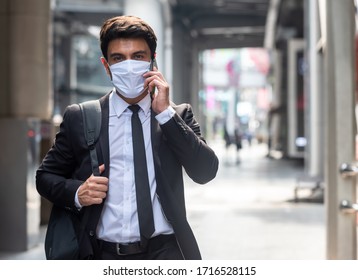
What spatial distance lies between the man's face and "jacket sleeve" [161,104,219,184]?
18cm

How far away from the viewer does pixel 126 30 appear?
6.26 feet

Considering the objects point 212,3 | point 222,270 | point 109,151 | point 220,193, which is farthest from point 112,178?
point 212,3

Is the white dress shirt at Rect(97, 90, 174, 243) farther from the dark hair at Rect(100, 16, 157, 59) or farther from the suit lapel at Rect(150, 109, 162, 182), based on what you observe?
the dark hair at Rect(100, 16, 157, 59)

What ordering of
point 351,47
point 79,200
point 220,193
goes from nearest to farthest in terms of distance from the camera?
point 79,200
point 351,47
point 220,193

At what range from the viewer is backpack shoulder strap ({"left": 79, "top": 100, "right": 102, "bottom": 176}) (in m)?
1.91

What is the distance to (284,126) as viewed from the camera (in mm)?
27125

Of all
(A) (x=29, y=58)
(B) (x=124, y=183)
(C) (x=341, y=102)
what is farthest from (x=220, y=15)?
(B) (x=124, y=183)

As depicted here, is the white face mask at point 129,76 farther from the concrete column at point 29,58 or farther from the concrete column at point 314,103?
the concrete column at point 314,103

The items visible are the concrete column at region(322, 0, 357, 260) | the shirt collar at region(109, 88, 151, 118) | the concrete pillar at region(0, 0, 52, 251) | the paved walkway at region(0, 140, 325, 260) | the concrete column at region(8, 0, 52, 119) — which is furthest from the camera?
the concrete column at region(8, 0, 52, 119)

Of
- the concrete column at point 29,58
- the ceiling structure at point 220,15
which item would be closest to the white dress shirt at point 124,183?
the concrete column at point 29,58

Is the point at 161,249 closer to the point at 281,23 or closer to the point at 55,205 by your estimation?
the point at 55,205

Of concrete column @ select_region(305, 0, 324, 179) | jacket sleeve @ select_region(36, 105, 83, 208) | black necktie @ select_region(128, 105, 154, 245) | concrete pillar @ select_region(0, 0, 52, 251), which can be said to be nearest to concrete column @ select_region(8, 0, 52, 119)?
concrete pillar @ select_region(0, 0, 52, 251)

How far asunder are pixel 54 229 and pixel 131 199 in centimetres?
24

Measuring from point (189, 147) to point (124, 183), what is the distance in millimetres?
210
